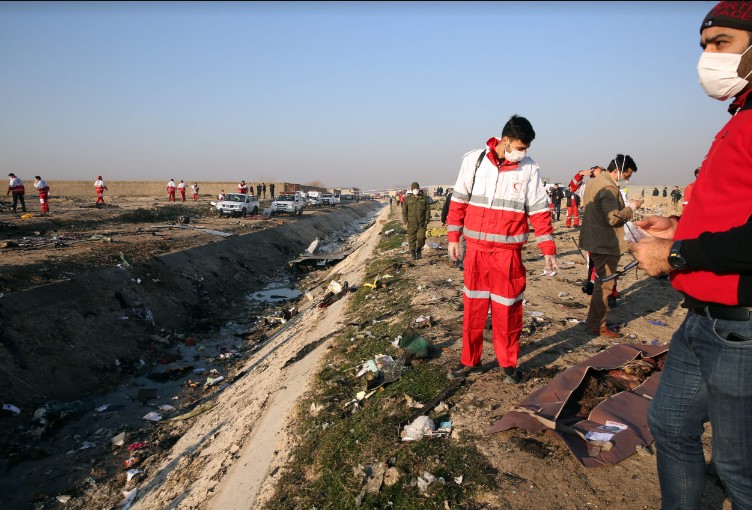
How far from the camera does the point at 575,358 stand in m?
4.66

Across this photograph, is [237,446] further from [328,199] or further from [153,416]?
[328,199]

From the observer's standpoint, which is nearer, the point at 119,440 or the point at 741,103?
the point at 741,103

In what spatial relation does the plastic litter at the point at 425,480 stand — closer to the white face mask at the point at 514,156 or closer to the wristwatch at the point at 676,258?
the wristwatch at the point at 676,258

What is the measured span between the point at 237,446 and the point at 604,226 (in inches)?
202

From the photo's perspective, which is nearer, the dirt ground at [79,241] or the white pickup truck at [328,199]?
the dirt ground at [79,241]

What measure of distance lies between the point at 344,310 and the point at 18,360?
16.6 ft

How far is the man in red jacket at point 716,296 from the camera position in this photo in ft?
4.83

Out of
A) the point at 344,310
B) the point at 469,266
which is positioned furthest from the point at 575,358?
the point at 344,310

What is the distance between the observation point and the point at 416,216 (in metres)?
11.5

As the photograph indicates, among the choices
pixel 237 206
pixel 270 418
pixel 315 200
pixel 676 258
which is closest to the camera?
pixel 676 258

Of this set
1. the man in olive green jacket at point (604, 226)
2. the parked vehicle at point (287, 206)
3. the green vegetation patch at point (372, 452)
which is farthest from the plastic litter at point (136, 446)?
the parked vehicle at point (287, 206)

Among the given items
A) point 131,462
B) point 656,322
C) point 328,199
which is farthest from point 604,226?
point 328,199

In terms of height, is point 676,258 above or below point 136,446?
above

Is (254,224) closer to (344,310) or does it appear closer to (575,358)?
(344,310)
